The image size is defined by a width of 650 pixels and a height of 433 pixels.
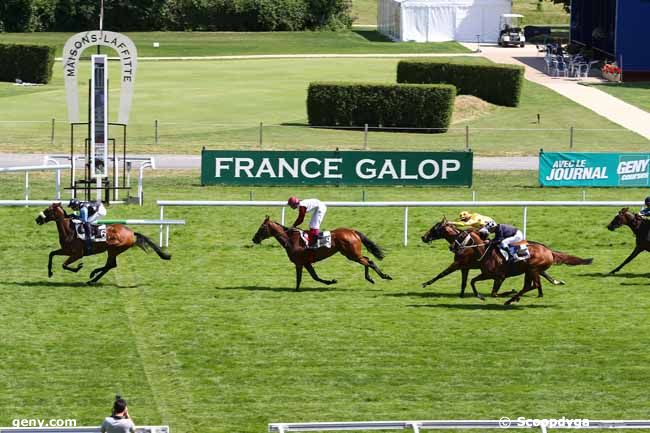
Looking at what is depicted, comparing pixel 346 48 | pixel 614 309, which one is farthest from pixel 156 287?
pixel 346 48

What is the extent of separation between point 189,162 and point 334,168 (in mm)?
5847

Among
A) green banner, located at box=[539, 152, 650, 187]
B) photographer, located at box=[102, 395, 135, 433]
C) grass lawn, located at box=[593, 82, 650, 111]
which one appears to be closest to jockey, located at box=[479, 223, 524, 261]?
photographer, located at box=[102, 395, 135, 433]

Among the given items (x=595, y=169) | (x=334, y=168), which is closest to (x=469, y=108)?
(x=595, y=169)

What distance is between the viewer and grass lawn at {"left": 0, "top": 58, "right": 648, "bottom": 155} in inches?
1532

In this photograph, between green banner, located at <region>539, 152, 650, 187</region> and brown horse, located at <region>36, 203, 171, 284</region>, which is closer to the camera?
brown horse, located at <region>36, 203, 171, 284</region>

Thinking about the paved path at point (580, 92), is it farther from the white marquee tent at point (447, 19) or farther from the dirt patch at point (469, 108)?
the dirt patch at point (469, 108)

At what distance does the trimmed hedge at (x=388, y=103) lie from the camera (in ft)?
135

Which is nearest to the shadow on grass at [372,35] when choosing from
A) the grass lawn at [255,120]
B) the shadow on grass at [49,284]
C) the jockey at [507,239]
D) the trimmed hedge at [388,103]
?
the grass lawn at [255,120]

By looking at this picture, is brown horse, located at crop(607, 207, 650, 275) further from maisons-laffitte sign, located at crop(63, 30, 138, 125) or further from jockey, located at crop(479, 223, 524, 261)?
maisons-laffitte sign, located at crop(63, 30, 138, 125)

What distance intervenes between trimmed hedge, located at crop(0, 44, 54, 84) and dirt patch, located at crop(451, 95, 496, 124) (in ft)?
56.2

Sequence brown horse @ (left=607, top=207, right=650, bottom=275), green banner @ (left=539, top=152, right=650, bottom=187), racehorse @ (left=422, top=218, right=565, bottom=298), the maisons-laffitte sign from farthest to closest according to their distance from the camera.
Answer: green banner @ (left=539, top=152, right=650, bottom=187), the maisons-laffitte sign, brown horse @ (left=607, top=207, right=650, bottom=275), racehorse @ (left=422, top=218, right=565, bottom=298)

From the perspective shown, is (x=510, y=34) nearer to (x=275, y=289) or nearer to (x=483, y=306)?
(x=275, y=289)

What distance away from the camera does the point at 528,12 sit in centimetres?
9588

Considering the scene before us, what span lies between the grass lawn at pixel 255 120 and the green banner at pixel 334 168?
22.3 ft
